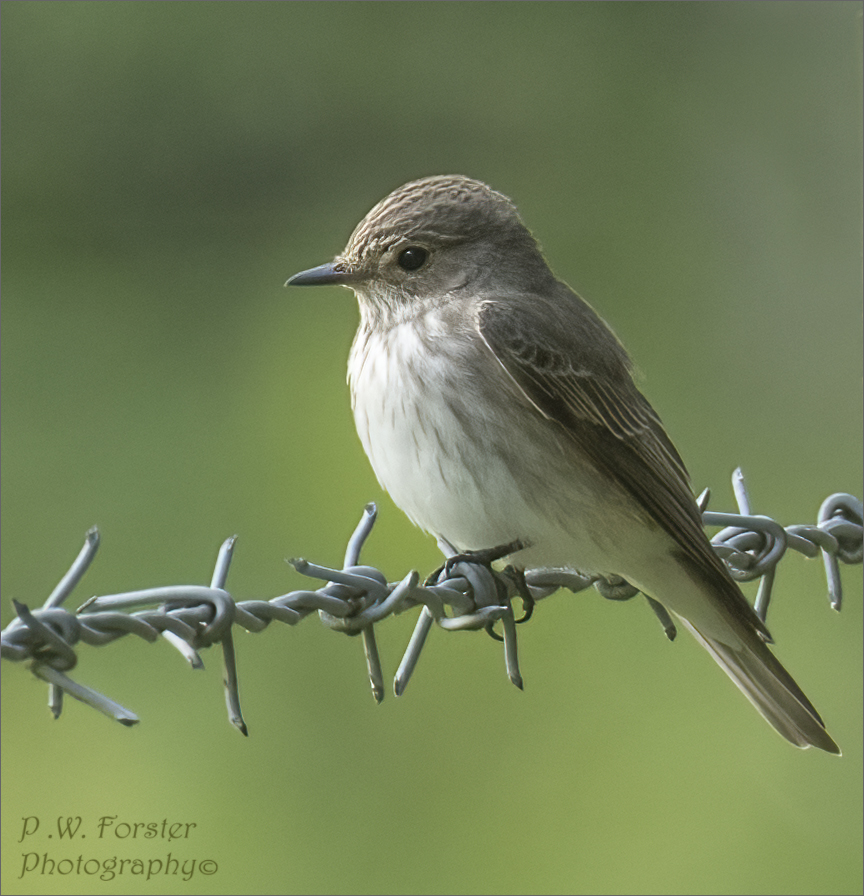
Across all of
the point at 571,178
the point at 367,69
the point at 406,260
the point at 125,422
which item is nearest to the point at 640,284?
the point at 571,178

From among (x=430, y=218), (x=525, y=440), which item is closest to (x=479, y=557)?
(x=525, y=440)

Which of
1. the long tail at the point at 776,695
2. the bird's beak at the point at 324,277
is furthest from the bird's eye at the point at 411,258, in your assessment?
the long tail at the point at 776,695

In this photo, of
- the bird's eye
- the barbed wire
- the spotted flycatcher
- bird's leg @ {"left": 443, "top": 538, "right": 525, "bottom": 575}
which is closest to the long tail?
the spotted flycatcher

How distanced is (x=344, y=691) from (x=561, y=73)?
3940mm

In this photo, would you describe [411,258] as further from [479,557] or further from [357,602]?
[357,602]

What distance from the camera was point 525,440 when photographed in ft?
9.57

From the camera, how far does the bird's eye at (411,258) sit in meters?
3.24

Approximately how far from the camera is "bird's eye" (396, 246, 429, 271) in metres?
3.24

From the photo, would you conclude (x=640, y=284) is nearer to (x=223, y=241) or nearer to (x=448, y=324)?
(x=223, y=241)

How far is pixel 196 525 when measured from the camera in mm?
4875

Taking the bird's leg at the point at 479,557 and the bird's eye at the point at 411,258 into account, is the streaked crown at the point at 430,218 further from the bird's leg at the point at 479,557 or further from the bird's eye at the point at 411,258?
the bird's leg at the point at 479,557

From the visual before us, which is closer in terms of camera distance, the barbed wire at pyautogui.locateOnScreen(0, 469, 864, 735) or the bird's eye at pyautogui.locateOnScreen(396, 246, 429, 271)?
the barbed wire at pyautogui.locateOnScreen(0, 469, 864, 735)

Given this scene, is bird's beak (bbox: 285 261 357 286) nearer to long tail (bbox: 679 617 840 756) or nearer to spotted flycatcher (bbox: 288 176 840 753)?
A: spotted flycatcher (bbox: 288 176 840 753)

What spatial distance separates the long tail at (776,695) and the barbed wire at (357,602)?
116mm
